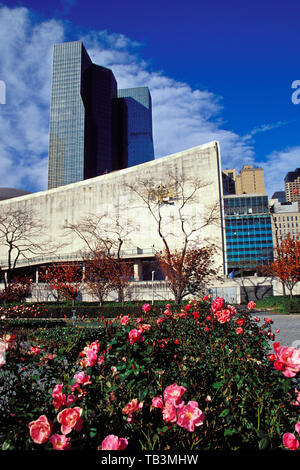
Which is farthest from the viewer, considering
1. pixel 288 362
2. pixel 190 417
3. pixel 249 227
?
pixel 249 227

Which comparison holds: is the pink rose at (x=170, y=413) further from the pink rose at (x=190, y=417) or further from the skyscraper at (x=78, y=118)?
the skyscraper at (x=78, y=118)

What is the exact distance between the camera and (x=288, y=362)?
6.94ft

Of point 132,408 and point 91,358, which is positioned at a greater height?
point 91,358

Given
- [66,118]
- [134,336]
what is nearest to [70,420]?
[134,336]

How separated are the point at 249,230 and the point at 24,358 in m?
76.7

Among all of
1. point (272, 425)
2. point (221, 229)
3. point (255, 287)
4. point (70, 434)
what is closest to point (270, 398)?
point (272, 425)

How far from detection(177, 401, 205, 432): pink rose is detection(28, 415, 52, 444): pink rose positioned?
0.70 meters

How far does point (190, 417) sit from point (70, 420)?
0.66 meters

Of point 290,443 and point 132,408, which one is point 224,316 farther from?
point 290,443

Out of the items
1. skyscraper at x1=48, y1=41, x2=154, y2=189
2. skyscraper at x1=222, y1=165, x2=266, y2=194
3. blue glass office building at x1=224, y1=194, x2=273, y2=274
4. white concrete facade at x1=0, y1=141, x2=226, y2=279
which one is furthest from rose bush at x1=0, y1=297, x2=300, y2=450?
skyscraper at x1=222, y1=165, x2=266, y2=194

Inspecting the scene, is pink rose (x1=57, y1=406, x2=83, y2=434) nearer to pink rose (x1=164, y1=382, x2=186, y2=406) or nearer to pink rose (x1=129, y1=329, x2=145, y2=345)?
pink rose (x1=164, y1=382, x2=186, y2=406)

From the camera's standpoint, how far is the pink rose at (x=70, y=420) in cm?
172

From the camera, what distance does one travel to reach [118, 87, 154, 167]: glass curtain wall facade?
127 metres

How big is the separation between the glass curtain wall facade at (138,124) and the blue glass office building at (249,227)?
5877cm
